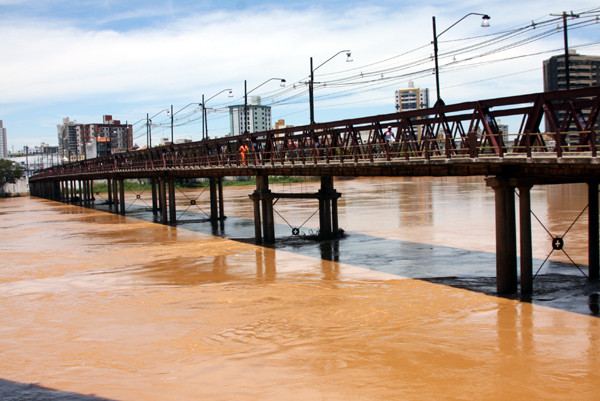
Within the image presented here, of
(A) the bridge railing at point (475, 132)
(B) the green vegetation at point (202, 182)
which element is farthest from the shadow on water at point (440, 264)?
(B) the green vegetation at point (202, 182)

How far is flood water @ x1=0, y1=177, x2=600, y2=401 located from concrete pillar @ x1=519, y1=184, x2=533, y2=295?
518 mm

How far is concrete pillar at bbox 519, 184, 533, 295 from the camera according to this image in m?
18.4

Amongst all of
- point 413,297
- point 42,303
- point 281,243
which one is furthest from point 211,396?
point 281,243

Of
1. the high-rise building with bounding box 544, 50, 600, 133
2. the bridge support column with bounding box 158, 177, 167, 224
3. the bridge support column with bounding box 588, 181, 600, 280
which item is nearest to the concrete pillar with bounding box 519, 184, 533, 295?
the bridge support column with bounding box 588, 181, 600, 280

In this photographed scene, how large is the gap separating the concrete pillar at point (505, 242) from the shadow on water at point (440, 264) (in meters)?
0.44

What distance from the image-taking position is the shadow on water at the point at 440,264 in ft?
61.0

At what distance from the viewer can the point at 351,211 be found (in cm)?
5400

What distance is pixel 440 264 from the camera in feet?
82.4

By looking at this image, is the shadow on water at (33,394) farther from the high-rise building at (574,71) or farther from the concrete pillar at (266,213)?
the high-rise building at (574,71)

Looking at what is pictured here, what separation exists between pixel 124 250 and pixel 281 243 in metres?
8.49

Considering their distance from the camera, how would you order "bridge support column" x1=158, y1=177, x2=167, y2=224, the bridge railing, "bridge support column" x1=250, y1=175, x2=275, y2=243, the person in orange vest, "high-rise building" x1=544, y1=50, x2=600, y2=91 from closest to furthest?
1. the bridge railing
2. "bridge support column" x1=250, y1=175, x2=275, y2=243
3. the person in orange vest
4. "bridge support column" x1=158, y1=177, x2=167, y2=224
5. "high-rise building" x1=544, y1=50, x2=600, y2=91

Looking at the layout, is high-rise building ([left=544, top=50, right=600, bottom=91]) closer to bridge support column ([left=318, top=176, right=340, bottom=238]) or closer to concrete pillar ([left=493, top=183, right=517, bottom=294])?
bridge support column ([left=318, top=176, right=340, bottom=238])

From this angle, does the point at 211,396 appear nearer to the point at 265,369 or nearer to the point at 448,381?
the point at 265,369

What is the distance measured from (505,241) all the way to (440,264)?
20.9 ft
